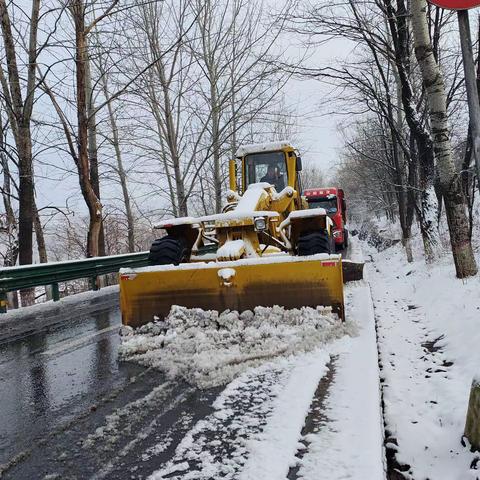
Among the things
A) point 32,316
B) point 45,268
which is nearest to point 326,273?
point 32,316

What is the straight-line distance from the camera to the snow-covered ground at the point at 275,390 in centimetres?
260

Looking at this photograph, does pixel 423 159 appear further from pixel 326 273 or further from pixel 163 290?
pixel 163 290

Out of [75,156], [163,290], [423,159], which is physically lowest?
[163,290]

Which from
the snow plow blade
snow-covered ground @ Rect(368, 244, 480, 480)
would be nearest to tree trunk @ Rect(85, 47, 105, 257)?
the snow plow blade

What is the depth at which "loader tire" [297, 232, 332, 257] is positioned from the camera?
6.60 metres

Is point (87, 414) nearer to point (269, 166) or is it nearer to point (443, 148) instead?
point (269, 166)

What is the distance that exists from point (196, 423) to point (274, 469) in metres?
0.85

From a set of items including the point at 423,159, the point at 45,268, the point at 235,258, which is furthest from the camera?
the point at 423,159

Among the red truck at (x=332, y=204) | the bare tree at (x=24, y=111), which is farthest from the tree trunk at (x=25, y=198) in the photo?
the red truck at (x=332, y=204)

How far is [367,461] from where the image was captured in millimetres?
2521

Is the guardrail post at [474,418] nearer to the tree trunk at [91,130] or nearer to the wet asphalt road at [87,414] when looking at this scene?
the wet asphalt road at [87,414]

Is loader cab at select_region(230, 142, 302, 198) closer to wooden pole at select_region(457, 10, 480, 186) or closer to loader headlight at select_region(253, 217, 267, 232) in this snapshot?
loader headlight at select_region(253, 217, 267, 232)

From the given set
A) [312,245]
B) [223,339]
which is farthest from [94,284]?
[223,339]

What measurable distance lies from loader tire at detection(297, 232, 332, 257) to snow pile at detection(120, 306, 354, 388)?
4.72 ft
